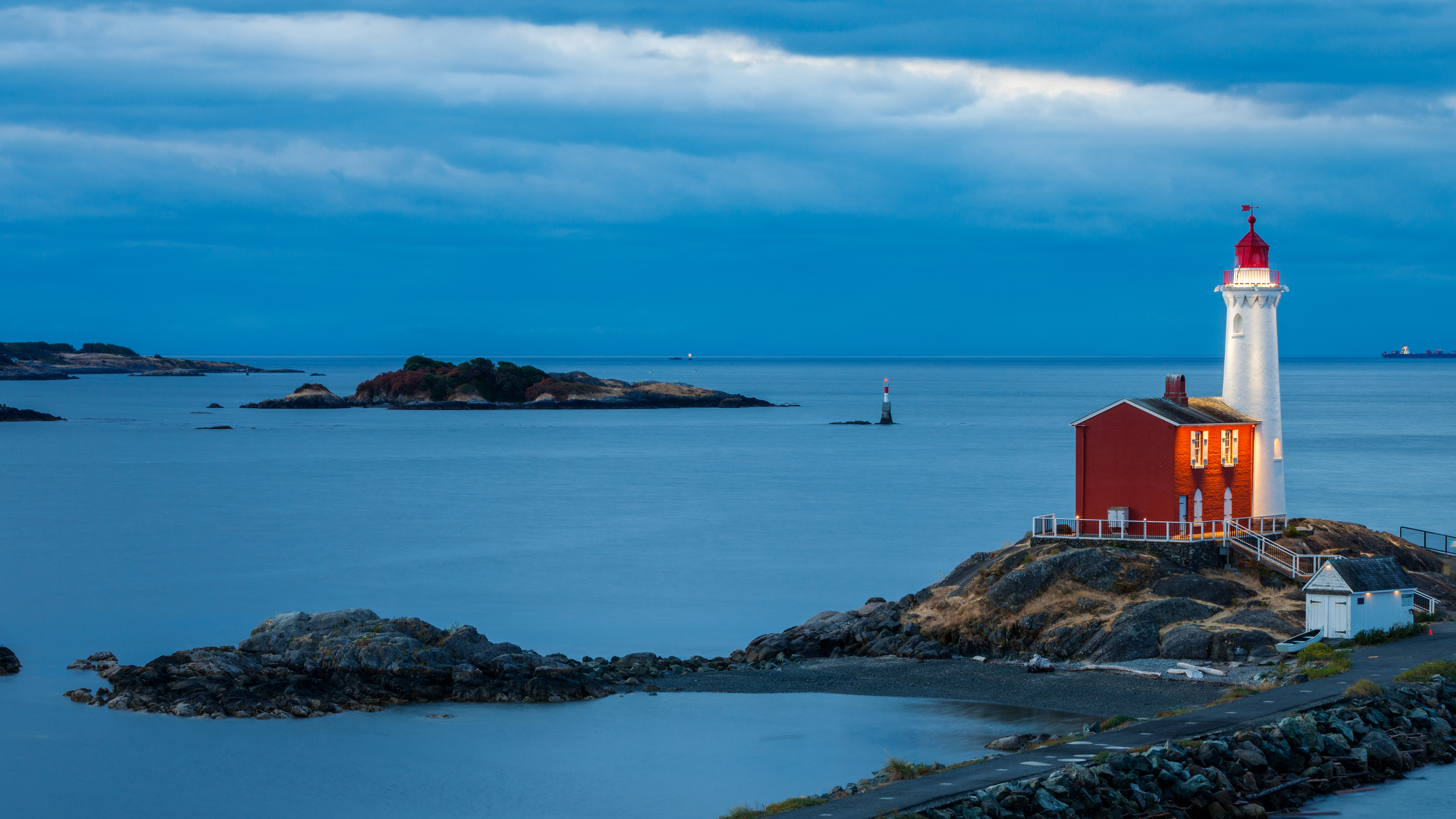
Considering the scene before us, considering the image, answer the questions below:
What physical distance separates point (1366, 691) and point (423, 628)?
15422 millimetres

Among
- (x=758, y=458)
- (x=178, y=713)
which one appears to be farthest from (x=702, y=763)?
(x=758, y=458)

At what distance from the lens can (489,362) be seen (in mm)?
134750

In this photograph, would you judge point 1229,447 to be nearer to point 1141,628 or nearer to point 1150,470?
point 1150,470

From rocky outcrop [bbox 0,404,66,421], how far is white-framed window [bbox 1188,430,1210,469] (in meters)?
104

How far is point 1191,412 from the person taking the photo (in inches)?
1126

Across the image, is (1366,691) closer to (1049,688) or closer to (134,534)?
(1049,688)

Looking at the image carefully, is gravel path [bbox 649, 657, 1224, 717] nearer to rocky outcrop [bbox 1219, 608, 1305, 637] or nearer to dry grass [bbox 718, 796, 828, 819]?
rocky outcrop [bbox 1219, 608, 1305, 637]

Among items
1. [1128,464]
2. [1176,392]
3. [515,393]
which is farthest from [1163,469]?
[515,393]

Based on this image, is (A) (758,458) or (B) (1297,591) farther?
(A) (758,458)

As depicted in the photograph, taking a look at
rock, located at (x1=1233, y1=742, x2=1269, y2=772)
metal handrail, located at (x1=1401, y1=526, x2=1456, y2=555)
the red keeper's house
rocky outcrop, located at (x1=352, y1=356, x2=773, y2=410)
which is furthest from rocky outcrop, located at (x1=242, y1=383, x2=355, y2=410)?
rock, located at (x1=1233, y1=742, x2=1269, y2=772)

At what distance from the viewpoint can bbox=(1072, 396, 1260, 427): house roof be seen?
28031 millimetres

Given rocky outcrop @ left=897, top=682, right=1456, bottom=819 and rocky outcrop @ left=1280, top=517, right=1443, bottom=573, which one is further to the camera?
rocky outcrop @ left=1280, top=517, right=1443, bottom=573

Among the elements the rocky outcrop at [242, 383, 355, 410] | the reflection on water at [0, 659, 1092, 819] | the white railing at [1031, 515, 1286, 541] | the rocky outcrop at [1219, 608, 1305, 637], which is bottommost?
the reflection on water at [0, 659, 1092, 819]

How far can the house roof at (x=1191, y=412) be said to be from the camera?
28.0m
